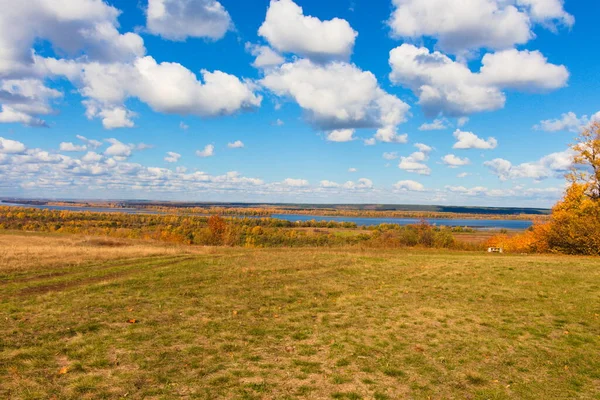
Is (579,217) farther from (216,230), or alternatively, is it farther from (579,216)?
(216,230)

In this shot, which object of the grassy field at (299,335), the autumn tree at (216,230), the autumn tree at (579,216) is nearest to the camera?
the grassy field at (299,335)

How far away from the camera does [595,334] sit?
11.3 metres

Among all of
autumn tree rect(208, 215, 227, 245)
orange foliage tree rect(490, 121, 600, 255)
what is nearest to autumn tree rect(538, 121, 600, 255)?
orange foliage tree rect(490, 121, 600, 255)

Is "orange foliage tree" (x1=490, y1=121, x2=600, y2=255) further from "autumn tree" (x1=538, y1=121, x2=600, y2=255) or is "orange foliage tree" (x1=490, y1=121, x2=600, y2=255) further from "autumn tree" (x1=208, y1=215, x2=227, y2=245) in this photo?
"autumn tree" (x1=208, y1=215, x2=227, y2=245)

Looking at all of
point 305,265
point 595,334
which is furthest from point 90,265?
point 595,334

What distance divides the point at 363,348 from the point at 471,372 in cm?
267

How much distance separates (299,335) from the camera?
11180 millimetres

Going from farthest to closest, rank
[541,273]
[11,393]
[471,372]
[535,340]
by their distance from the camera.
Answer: [541,273], [535,340], [471,372], [11,393]

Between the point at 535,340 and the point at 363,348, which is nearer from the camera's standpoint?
the point at 363,348

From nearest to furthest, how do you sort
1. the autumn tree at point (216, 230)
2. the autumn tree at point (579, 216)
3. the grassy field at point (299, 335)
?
1. the grassy field at point (299, 335)
2. the autumn tree at point (579, 216)
3. the autumn tree at point (216, 230)

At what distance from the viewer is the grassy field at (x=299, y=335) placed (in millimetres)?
7781

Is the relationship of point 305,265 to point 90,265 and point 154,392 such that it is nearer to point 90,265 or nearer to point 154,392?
point 90,265

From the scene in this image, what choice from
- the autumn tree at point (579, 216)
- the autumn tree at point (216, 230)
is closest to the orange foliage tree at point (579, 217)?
the autumn tree at point (579, 216)

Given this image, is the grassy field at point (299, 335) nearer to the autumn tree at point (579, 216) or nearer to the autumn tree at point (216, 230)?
the autumn tree at point (579, 216)
